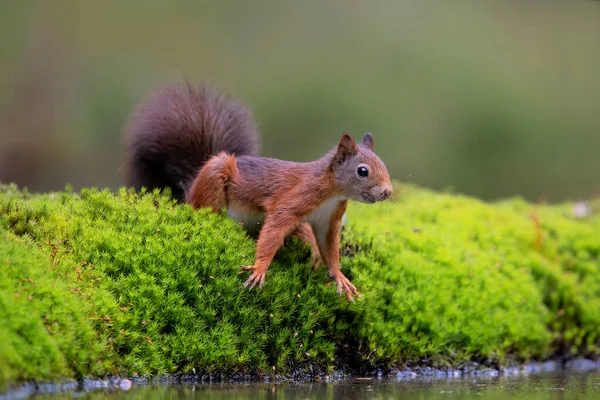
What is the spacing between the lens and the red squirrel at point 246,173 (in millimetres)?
4996

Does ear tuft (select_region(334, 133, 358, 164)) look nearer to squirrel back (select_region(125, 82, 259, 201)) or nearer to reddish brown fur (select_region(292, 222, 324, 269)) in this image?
reddish brown fur (select_region(292, 222, 324, 269))

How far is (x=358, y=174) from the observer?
4.98 metres

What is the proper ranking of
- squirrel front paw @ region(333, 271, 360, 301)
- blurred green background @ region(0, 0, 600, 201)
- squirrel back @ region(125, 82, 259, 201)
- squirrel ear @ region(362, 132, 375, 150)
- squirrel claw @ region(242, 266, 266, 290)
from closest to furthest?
squirrel claw @ region(242, 266, 266, 290) < squirrel front paw @ region(333, 271, 360, 301) < squirrel ear @ region(362, 132, 375, 150) < squirrel back @ region(125, 82, 259, 201) < blurred green background @ region(0, 0, 600, 201)

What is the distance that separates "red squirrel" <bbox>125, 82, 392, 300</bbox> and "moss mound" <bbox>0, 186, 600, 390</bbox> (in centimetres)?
18

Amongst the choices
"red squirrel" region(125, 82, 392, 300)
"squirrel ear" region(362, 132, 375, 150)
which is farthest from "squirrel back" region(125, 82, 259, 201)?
"squirrel ear" region(362, 132, 375, 150)

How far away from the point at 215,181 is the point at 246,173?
210 mm

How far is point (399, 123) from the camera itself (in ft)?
43.4

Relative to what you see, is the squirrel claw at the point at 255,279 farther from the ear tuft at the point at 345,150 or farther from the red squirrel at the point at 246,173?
the ear tuft at the point at 345,150

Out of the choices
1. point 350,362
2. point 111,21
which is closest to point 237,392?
point 350,362

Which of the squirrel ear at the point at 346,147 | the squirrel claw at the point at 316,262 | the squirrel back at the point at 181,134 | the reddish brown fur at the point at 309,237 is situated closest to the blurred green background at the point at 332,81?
the squirrel back at the point at 181,134

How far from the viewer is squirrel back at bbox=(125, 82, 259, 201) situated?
6.06 metres

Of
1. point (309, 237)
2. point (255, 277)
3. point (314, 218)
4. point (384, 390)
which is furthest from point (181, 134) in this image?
point (384, 390)

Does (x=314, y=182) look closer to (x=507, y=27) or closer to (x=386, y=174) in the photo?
(x=386, y=174)

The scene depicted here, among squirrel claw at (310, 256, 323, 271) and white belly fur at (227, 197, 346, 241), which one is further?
squirrel claw at (310, 256, 323, 271)
